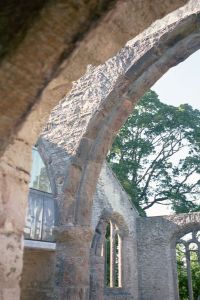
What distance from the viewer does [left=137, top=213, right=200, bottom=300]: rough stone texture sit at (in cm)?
1200

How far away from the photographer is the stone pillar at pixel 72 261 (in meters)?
4.96

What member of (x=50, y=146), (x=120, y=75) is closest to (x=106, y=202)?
(x=50, y=146)

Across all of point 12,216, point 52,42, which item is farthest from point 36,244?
point 52,42

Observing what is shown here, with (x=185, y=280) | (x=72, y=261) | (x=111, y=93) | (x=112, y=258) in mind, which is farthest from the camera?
(x=185, y=280)

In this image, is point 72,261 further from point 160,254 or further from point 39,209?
point 160,254

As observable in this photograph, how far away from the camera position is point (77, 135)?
5.50 metres

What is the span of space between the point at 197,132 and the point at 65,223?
15945 millimetres

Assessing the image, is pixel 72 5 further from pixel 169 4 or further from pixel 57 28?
pixel 169 4

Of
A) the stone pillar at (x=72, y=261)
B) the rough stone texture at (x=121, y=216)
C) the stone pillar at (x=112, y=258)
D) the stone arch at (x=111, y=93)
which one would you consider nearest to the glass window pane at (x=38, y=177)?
the rough stone texture at (x=121, y=216)

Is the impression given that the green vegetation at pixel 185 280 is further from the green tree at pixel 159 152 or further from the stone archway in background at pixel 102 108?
the stone archway in background at pixel 102 108

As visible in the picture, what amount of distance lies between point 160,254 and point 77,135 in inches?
329

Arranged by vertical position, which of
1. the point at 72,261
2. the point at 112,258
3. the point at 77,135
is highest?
the point at 77,135

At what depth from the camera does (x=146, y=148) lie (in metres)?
19.4

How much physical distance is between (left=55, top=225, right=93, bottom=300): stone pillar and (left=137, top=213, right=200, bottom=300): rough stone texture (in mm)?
7754
